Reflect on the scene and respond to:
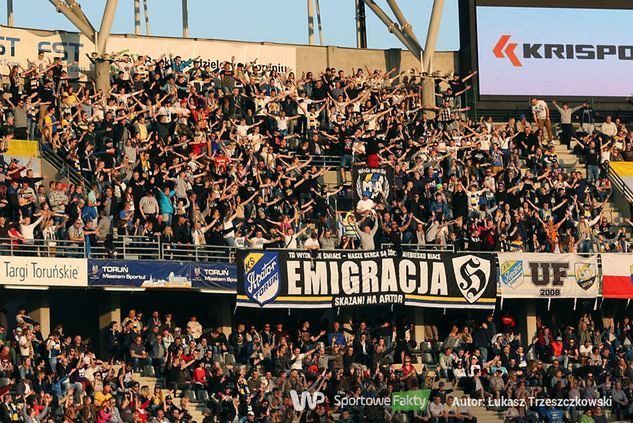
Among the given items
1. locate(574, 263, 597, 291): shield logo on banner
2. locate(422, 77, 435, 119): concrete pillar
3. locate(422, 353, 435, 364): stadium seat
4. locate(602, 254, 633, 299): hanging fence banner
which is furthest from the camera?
locate(422, 77, 435, 119): concrete pillar

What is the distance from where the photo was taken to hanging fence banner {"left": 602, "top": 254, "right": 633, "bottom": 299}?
46719 millimetres

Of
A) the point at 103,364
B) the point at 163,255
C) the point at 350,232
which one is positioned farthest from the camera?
the point at 350,232

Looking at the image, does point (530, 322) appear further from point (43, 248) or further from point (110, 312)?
point (43, 248)

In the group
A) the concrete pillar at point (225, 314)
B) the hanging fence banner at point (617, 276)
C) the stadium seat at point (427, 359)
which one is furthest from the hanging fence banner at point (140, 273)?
the hanging fence banner at point (617, 276)

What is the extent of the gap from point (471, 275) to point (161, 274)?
295 inches

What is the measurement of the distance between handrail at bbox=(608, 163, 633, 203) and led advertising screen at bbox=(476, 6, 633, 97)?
423cm

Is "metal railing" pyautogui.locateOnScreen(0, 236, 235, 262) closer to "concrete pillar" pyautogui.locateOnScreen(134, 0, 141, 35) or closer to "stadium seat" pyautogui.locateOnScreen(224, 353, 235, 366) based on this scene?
"stadium seat" pyautogui.locateOnScreen(224, 353, 235, 366)

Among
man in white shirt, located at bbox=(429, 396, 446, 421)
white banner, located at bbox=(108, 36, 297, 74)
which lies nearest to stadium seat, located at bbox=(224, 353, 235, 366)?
man in white shirt, located at bbox=(429, 396, 446, 421)

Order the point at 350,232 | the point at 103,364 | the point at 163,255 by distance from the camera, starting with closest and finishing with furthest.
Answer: the point at 103,364 → the point at 163,255 → the point at 350,232

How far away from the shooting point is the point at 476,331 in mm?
45188

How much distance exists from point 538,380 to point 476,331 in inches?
90.6

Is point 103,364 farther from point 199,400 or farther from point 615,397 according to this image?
point 615,397

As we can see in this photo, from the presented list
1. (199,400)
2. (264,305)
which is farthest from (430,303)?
(199,400)

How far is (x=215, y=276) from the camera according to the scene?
4291 cm
